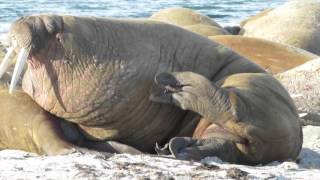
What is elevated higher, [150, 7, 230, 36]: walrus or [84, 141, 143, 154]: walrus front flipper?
[84, 141, 143, 154]: walrus front flipper

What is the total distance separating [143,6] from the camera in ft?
88.0

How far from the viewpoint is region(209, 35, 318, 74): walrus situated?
28.7 feet

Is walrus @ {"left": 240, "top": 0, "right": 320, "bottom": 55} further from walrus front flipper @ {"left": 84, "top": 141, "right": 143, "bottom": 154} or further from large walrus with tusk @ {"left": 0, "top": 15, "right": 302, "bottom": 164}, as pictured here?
walrus front flipper @ {"left": 84, "top": 141, "right": 143, "bottom": 154}

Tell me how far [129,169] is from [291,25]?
975 centimetres

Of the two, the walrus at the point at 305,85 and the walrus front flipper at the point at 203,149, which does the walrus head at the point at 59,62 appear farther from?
the walrus at the point at 305,85

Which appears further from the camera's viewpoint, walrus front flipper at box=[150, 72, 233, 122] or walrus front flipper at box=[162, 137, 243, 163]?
walrus front flipper at box=[150, 72, 233, 122]

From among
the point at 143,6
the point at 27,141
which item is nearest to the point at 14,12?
the point at 143,6

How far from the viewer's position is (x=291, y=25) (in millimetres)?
13461

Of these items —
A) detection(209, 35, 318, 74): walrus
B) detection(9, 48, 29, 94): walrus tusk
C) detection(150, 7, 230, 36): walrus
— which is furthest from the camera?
detection(150, 7, 230, 36): walrus

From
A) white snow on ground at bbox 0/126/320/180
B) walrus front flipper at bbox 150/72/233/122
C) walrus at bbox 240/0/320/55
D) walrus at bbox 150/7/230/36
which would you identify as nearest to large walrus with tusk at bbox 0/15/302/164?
walrus front flipper at bbox 150/72/233/122

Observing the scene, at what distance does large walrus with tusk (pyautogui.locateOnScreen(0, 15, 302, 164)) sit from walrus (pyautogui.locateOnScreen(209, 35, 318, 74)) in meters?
3.44

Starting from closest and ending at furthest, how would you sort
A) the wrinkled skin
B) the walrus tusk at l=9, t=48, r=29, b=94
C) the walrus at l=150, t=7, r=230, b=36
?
the walrus tusk at l=9, t=48, r=29, b=94, the wrinkled skin, the walrus at l=150, t=7, r=230, b=36

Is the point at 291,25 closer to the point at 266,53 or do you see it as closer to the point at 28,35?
the point at 266,53

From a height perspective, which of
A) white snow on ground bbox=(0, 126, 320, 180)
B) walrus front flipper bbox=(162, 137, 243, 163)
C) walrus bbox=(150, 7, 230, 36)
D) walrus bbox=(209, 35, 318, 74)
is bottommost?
walrus bbox=(150, 7, 230, 36)
